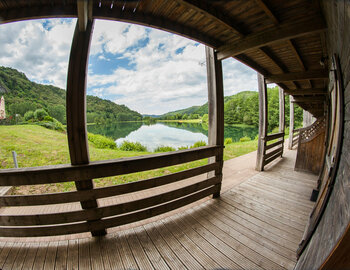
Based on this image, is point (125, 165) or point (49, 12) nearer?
point (49, 12)

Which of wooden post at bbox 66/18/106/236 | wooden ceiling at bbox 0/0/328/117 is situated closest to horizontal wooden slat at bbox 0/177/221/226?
wooden post at bbox 66/18/106/236

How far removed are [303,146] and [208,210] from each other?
13.6 feet

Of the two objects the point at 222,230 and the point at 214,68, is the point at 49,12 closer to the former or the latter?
the point at 214,68

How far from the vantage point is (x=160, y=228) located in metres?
1.89

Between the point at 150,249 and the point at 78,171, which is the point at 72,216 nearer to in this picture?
the point at 78,171

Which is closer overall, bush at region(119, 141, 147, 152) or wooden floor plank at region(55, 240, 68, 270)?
wooden floor plank at region(55, 240, 68, 270)

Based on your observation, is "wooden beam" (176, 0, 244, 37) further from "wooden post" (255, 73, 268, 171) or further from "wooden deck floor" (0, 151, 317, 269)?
"wooden deck floor" (0, 151, 317, 269)

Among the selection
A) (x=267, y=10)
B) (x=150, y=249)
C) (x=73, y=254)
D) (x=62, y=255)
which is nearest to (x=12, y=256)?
(x=62, y=255)

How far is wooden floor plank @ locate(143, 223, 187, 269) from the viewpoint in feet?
4.64

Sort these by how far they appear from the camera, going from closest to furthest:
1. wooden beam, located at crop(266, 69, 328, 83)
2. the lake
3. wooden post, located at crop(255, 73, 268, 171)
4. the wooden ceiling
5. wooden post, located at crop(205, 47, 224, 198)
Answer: the wooden ceiling → wooden post, located at crop(205, 47, 224, 198) → wooden beam, located at crop(266, 69, 328, 83) → wooden post, located at crop(255, 73, 268, 171) → the lake

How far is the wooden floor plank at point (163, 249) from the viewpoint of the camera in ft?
4.64

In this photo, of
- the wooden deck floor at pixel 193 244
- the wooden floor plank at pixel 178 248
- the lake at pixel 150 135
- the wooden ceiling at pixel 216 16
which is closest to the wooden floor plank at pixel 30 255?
the wooden deck floor at pixel 193 244

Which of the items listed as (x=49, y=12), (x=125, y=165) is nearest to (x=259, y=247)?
(x=125, y=165)

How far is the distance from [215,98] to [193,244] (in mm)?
2300
